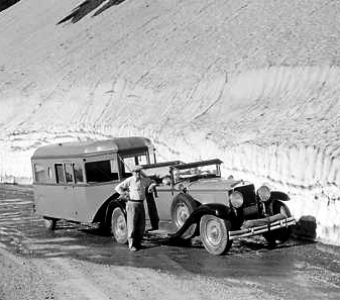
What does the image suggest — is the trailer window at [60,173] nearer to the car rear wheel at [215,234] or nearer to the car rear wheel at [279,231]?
the car rear wheel at [215,234]

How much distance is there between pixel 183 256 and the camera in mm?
11391

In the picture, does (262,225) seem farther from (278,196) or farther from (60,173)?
(60,173)

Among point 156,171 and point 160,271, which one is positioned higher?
point 156,171

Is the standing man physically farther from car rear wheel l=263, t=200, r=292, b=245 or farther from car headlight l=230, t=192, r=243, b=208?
car rear wheel l=263, t=200, r=292, b=245

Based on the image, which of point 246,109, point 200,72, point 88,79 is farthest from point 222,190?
point 88,79

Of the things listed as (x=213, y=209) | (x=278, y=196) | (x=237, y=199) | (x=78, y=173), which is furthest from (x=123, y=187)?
(x=278, y=196)

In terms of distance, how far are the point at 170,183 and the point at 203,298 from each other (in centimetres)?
A: 389

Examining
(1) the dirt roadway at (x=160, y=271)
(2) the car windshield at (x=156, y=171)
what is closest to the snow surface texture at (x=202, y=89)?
(1) the dirt roadway at (x=160, y=271)

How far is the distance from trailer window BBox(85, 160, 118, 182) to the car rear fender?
2.51 meters

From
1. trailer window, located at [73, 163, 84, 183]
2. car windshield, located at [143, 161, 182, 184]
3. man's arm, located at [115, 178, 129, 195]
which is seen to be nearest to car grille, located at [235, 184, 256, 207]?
car windshield, located at [143, 161, 182, 184]

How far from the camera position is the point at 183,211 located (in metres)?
11.8

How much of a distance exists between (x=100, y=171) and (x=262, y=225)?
3985 millimetres

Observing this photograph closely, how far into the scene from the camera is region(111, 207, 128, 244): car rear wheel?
42.0 feet

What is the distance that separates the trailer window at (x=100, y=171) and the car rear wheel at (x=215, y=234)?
2882mm
